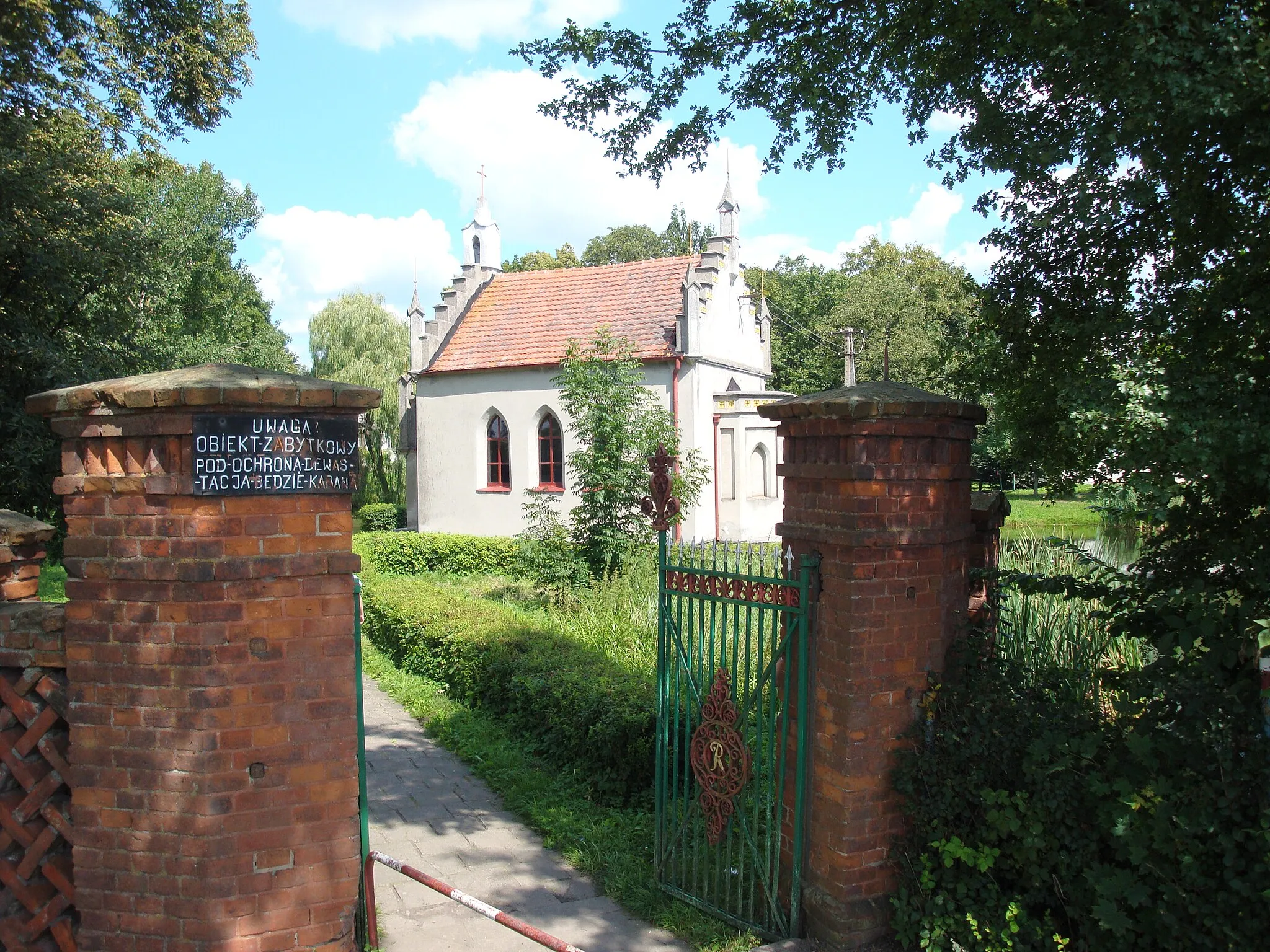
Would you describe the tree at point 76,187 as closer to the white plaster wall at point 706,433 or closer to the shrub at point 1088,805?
the shrub at point 1088,805

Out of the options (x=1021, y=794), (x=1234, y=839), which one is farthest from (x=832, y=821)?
(x=1234, y=839)

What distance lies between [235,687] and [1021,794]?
10.6 feet

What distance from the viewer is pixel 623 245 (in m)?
56.5

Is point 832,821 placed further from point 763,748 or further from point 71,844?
point 71,844

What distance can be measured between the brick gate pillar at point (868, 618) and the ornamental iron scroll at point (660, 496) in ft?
3.06

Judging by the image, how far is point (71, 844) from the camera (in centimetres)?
352

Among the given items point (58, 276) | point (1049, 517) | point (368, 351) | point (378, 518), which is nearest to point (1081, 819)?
point (58, 276)

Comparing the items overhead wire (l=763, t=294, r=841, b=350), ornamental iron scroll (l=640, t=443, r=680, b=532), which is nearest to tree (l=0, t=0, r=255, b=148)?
ornamental iron scroll (l=640, t=443, r=680, b=532)

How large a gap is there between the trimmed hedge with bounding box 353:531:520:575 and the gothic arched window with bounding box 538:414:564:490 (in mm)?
3769

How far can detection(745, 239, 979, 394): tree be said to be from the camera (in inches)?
1355

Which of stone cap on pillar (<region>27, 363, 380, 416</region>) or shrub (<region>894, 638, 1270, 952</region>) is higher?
stone cap on pillar (<region>27, 363, 380, 416</region>)

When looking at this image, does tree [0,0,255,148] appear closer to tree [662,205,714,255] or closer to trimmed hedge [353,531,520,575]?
trimmed hedge [353,531,520,575]

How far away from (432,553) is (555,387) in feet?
15.7

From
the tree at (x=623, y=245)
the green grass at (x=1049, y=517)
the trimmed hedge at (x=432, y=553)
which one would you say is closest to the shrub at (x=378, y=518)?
the trimmed hedge at (x=432, y=553)
